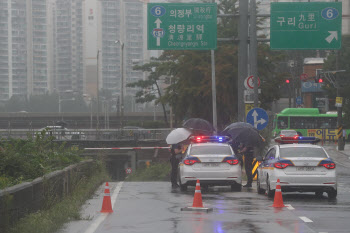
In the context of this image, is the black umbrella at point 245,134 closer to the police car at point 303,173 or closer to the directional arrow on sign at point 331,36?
the police car at point 303,173

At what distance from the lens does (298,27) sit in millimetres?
27719

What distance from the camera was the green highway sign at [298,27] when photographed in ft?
90.8

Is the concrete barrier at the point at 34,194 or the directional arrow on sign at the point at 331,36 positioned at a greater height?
the directional arrow on sign at the point at 331,36

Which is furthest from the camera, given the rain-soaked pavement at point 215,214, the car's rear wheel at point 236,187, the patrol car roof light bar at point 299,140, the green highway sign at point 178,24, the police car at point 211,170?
the green highway sign at point 178,24

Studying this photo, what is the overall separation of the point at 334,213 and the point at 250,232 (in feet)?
12.1

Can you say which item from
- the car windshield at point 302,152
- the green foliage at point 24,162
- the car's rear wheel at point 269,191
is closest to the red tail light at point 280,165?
the car windshield at point 302,152

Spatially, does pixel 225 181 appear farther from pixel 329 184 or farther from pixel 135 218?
pixel 135 218

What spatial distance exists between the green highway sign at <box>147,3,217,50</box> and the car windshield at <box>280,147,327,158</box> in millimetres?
10645

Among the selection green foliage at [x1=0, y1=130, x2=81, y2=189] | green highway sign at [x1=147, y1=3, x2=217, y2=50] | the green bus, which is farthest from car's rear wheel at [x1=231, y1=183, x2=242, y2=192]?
the green bus

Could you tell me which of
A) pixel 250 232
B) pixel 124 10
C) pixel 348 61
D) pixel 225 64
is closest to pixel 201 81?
pixel 225 64

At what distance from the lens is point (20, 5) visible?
135750 mm

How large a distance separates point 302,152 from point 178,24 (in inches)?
450

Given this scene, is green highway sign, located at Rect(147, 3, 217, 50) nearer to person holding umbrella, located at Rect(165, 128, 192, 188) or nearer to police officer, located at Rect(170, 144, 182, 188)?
person holding umbrella, located at Rect(165, 128, 192, 188)

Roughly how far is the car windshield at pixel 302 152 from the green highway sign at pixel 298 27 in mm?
9847
